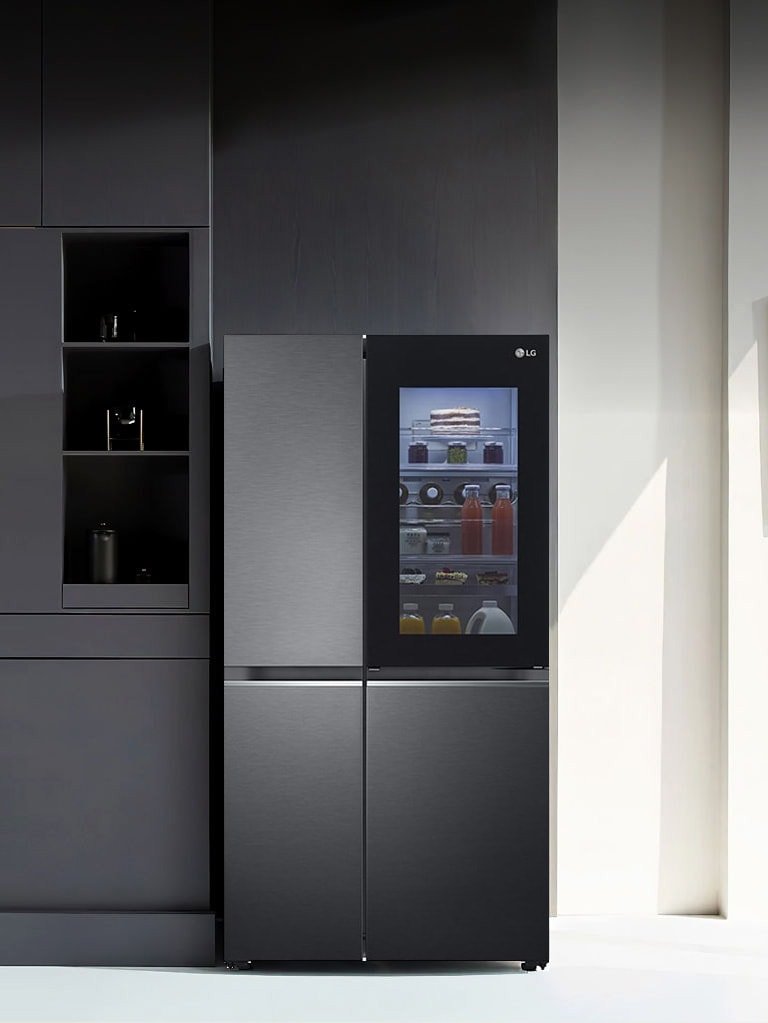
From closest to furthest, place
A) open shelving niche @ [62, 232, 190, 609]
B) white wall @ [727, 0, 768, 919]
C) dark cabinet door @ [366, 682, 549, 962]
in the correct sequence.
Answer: dark cabinet door @ [366, 682, 549, 962] → open shelving niche @ [62, 232, 190, 609] → white wall @ [727, 0, 768, 919]

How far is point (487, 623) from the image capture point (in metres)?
3.09

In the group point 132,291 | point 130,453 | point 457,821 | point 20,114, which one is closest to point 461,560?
point 457,821

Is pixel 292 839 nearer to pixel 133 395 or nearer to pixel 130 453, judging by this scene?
pixel 130 453

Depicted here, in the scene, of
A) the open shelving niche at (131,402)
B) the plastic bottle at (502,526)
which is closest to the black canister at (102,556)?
the open shelving niche at (131,402)

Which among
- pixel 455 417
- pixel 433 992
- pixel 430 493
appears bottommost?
pixel 433 992

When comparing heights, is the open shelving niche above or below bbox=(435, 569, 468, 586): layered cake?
above

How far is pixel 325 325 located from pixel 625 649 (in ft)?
5.32

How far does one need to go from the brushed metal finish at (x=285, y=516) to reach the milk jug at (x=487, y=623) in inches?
13.9

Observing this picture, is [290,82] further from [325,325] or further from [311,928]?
[311,928]

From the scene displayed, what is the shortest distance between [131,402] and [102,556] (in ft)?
1.91

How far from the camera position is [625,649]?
12.2 feet

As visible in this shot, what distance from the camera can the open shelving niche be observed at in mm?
3521

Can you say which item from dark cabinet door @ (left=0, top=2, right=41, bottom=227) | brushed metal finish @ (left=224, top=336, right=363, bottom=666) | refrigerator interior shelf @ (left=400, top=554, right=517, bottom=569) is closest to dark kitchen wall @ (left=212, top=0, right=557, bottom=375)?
brushed metal finish @ (left=224, top=336, right=363, bottom=666)

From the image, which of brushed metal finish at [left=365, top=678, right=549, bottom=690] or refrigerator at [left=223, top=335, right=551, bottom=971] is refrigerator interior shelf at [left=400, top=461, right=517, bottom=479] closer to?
refrigerator at [left=223, top=335, right=551, bottom=971]
